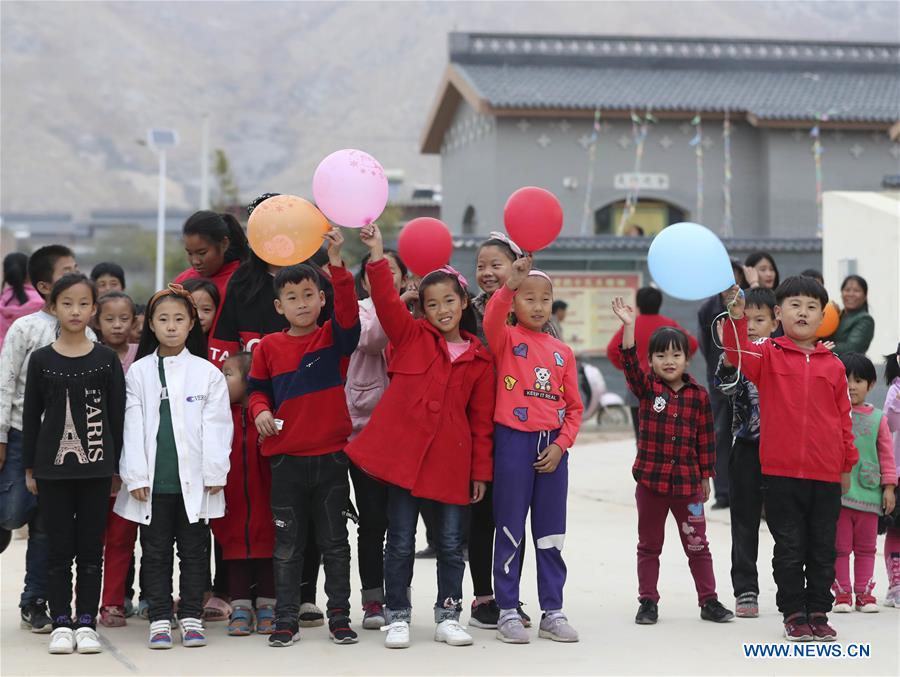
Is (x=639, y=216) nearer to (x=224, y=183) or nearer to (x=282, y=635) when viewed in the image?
(x=282, y=635)

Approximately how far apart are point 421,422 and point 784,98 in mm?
18827

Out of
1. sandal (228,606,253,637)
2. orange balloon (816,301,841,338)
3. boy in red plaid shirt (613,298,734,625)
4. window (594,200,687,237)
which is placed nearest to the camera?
sandal (228,606,253,637)

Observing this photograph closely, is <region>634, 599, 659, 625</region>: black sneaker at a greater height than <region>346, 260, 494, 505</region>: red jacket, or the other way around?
<region>346, 260, 494, 505</region>: red jacket

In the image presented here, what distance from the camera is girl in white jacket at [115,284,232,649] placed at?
15.8ft

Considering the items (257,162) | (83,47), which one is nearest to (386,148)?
(257,162)

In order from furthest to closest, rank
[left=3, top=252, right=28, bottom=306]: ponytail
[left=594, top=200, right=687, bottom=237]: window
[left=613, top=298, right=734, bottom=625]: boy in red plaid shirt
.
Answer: [left=594, top=200, right=687, bottom=237]: window, [left=3, top=252, right=28, bottom=306]: ponytail, [left=613, top=298, right=734, bottom=625]: boy in red plaid shirt

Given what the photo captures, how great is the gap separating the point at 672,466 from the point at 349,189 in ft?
5.99

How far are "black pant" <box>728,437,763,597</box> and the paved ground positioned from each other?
0.20 m

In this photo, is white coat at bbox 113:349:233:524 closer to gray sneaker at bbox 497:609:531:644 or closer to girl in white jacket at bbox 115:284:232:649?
girl in white jacket at bbox 115:284:232:649

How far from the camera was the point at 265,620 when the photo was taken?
5.02 metres

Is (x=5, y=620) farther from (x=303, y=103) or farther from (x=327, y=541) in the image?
(x=303, y=103)

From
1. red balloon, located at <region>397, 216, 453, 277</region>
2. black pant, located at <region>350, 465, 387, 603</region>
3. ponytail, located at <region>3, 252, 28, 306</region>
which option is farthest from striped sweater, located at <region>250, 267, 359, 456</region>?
ponytail, located at <region>3, 252, 28, 306</region>

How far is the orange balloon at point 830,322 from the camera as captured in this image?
6.93m

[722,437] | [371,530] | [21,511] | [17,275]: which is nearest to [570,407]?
[371,530]
